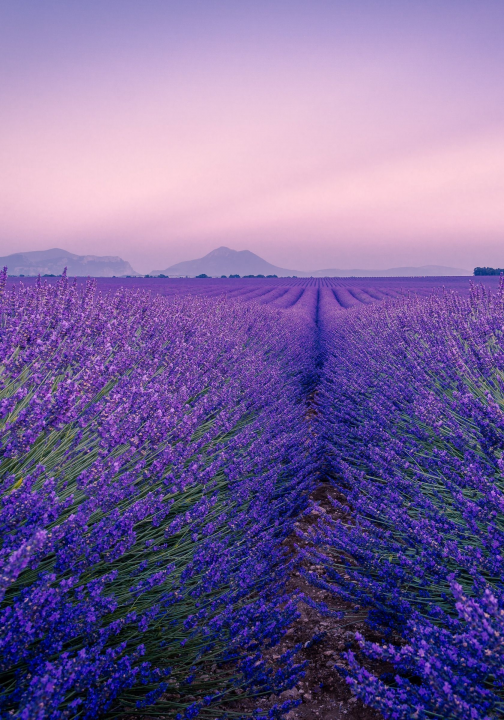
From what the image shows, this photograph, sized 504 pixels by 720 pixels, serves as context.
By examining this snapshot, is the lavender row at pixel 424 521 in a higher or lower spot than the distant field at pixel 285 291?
lower

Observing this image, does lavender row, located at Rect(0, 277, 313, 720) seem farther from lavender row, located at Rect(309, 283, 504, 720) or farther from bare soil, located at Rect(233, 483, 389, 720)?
lavender row, located at Rect(309, 283, 504, 720)

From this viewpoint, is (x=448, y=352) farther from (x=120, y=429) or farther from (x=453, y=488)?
(x=120, y=429)

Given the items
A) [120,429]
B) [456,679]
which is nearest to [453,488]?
[456,679]

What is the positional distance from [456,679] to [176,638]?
822mm

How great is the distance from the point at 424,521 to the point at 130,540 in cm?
88

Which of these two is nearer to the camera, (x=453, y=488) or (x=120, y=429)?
(x=120, y=429)

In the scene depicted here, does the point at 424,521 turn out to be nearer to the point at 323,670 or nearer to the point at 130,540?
the point at 323,670

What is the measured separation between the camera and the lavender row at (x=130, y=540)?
90 centimetres

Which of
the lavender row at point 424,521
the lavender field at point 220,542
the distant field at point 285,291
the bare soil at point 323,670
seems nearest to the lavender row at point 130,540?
the lavender field at point 220,542

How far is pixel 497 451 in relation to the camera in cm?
161

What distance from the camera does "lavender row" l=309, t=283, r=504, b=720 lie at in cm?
82

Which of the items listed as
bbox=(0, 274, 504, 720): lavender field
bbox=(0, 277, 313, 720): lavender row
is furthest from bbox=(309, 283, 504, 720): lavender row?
bbox=(0, 277, 313, 720): lavender row

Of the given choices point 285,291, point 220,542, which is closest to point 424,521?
point 220,542

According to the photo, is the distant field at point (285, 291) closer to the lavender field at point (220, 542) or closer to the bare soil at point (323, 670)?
the lavender field at point (220, 542)
